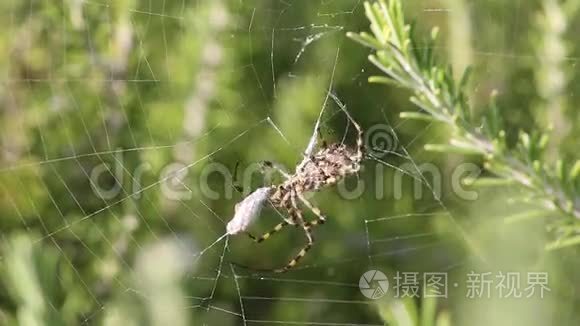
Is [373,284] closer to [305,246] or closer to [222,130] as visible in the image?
[305,246]

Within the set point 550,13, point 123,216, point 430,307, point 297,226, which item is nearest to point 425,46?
point 430,307

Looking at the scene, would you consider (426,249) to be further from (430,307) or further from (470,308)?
(430,307)

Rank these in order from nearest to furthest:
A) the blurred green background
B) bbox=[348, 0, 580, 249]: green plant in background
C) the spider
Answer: bbox=[348, 0, 580, 249]: green plant in background, the spider, the blurred green background

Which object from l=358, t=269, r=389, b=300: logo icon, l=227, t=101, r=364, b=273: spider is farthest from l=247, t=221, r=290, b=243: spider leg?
l=358, t=269, r=389, b=300: logo icon

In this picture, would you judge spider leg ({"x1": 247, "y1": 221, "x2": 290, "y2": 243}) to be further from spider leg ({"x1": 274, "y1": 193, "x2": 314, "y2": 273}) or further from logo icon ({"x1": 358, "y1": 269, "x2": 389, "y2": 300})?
logo icon ({"x1": 358, "y1": 269, "x2": 389, "y2": 300})

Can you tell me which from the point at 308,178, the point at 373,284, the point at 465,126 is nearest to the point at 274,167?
the point at 308,178
